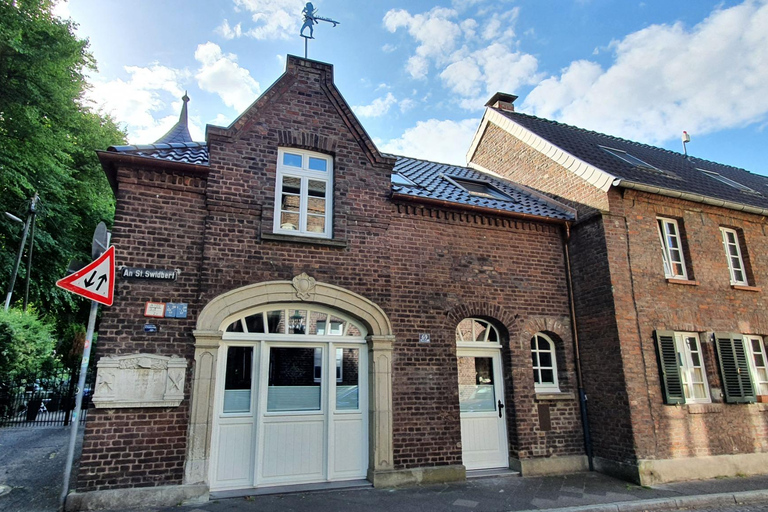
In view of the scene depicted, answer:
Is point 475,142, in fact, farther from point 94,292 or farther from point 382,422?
point 94,292

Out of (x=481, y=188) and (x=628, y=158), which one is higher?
(x=628, y=158)

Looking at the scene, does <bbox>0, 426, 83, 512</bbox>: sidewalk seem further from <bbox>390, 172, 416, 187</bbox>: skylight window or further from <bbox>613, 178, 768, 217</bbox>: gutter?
<bbox>613, 178, 768, 217</bbox>: gutter

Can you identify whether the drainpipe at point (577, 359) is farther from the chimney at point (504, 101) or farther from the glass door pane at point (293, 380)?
the chimney at point (504, 101)

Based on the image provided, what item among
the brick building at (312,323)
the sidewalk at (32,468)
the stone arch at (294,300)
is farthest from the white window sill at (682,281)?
the sidewalk at (32,468)

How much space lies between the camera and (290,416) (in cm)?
738

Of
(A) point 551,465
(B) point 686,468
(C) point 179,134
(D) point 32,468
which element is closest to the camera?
(D) point 32,468

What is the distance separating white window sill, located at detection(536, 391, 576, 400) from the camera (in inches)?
350

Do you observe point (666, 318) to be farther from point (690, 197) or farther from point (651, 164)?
point (651, 164)

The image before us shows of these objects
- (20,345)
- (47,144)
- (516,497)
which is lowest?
(516,497)

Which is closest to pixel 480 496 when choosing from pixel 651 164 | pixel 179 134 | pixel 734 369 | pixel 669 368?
pixel 669 368

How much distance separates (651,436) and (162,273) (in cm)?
896

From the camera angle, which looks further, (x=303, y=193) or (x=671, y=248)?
(x=671, y=248)

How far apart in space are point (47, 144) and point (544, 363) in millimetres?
17742

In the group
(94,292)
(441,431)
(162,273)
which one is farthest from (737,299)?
(94,292)
